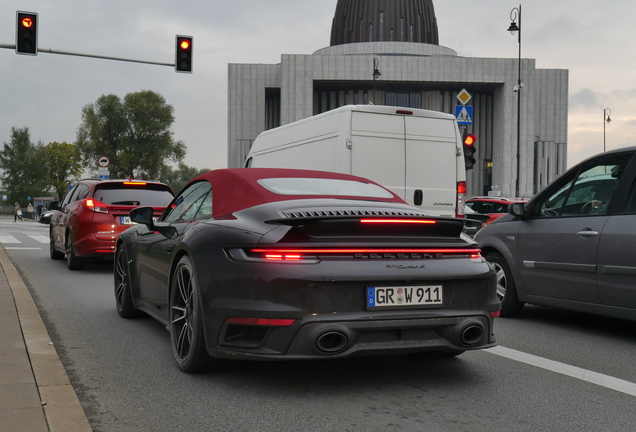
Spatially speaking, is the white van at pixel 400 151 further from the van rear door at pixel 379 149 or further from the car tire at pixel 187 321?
the car tire at pixel 187 321

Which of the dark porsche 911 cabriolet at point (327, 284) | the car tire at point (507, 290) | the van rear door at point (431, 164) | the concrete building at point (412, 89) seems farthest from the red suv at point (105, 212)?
the concrete building at point (412, 89)

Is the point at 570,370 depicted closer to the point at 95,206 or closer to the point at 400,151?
the point at 400,151

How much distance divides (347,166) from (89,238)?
425 cm

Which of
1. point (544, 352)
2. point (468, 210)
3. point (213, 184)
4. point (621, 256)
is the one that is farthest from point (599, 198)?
point (468, 210)

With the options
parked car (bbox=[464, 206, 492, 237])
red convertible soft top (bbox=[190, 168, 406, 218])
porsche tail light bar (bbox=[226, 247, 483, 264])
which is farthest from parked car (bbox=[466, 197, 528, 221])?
porsche tail light bar (bbox=[226, 247, 483, 264])

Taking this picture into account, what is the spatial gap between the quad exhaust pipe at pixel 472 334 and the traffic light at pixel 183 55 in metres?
16.8

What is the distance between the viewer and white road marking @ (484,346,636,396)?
440cm

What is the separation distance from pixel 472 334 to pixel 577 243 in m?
2.43

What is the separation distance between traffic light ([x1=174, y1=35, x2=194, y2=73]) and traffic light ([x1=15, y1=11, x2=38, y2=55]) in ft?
12.0

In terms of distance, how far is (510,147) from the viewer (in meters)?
72.2

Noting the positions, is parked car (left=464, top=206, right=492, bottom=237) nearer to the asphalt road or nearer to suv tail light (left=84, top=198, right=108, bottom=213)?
the asphalt road

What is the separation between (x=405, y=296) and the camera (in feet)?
13.1

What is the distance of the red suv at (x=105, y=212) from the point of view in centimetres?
1130

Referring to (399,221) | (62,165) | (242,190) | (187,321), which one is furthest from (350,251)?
(62,165)
